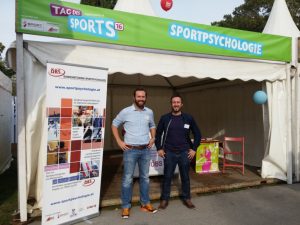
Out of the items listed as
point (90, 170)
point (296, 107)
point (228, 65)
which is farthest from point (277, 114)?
point (90, 170)

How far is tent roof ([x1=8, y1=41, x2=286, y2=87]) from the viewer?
13.9 ft

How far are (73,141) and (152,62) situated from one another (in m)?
1.86

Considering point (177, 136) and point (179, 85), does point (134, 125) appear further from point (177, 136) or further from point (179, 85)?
point (179, 85)

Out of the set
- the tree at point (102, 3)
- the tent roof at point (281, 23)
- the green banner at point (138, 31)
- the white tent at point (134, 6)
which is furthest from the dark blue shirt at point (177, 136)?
the tree at point (102, 3)

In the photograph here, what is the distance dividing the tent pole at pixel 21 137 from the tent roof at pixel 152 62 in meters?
0.20

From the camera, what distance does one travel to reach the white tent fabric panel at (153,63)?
4.23 meters

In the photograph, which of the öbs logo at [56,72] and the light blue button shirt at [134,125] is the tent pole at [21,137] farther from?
the light blue button shirt at [134,125]

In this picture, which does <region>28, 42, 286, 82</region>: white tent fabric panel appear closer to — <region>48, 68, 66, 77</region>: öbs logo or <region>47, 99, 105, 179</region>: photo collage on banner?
<region>48, 68, 66, 77</region>: öbs logo

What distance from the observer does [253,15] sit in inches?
1050

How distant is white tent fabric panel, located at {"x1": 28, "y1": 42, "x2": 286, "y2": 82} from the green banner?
148 mm

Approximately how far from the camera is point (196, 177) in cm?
636

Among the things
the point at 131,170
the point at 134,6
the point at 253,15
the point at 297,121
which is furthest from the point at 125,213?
the point at 253,15

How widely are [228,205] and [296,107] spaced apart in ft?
9.05

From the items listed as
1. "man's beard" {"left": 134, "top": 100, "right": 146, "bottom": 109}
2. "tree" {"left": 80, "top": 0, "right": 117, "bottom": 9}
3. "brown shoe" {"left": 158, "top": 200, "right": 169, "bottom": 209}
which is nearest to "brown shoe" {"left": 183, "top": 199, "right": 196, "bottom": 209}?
"brown shoe" {"left": 158, "top": 200, "right": 169, "bottom": 209}
